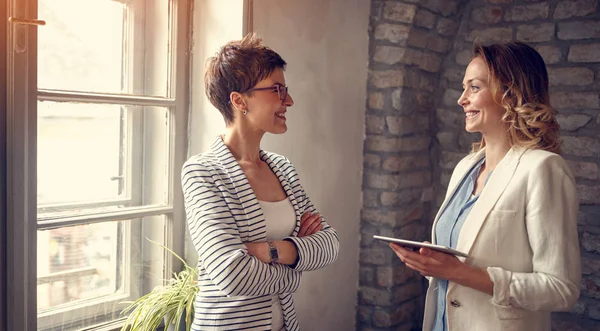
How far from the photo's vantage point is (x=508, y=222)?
1.77 meters

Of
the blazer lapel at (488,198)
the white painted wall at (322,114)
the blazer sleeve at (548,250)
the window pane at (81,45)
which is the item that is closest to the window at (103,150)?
the window pane at (81,45)

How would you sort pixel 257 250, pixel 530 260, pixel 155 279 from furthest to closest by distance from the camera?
pixel 155 279, pixel 530 260, pixel 257 250

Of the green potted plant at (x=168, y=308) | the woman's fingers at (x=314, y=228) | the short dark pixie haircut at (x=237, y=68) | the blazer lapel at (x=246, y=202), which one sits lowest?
the green potted plant at (x=168, y=308)

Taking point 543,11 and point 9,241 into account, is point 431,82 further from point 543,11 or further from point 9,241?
point 9,241

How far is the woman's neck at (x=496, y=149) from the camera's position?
1.93 m

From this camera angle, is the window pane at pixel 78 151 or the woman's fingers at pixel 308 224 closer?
the woman's fingers at pixel 308 224

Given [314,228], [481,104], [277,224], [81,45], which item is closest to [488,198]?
[481,104]

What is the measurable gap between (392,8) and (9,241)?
209 centimetres

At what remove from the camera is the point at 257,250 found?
168 centimetres

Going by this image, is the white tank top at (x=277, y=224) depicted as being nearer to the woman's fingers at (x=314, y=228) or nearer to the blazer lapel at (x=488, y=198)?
the woman's fingers at (x=314, y=228)

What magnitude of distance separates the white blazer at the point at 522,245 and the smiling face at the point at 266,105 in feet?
2.23

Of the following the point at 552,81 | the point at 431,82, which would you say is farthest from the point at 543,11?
the point at 431,82

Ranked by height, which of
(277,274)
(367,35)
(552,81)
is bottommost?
(277,274)

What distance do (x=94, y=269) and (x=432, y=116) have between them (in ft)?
6.69
